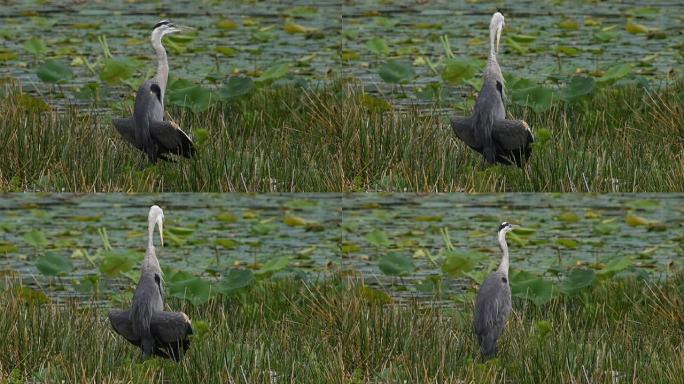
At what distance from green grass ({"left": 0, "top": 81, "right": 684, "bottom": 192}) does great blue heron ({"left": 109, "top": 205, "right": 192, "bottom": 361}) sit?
684 mm

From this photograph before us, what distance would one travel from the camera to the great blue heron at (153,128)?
26.7 feet

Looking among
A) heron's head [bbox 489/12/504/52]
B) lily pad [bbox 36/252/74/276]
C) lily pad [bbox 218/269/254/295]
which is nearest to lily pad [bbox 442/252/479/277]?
lily pad [bbox 218/269/254/295]

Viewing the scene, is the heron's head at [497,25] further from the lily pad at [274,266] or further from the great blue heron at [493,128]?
the lily pad at [274,266]

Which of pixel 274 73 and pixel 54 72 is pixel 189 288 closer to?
pixel 274 73

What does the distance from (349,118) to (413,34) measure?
3.27 feet

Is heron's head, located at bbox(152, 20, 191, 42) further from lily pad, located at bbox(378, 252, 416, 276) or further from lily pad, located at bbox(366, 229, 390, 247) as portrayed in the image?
lily pad, located at bbox(378, 252, 416, 276)

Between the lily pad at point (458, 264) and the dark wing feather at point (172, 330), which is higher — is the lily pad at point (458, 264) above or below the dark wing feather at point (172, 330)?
above

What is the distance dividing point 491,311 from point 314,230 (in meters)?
1.30

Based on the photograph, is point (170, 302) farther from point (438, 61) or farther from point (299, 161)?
point (438, 61)

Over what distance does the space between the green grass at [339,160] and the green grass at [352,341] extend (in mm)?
659


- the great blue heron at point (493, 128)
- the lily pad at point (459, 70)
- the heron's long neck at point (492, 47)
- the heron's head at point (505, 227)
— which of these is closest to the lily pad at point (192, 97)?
the lily pad at point (459, 70)

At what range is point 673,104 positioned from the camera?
8.95m

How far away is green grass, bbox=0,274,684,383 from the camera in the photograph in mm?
7379

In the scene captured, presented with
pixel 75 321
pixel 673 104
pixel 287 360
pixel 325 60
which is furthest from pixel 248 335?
pixel 673 104
